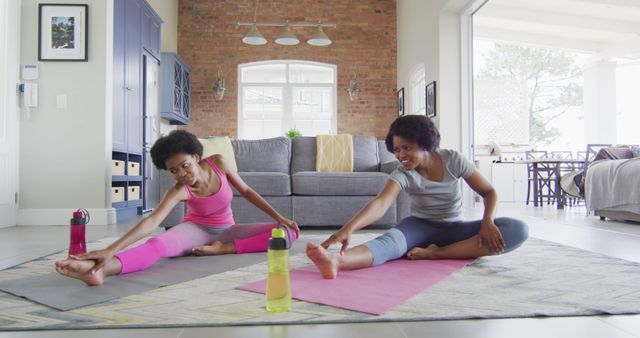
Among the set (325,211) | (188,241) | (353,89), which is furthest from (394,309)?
(353,89)

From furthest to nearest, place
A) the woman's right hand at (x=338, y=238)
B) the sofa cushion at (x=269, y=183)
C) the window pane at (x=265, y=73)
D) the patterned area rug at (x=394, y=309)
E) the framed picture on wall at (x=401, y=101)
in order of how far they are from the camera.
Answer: the window pane at (x=265, y=73) → the framed picture on wall at (x=401, y=101) → the sofa cushion at (x=269, y=183) → the woman's right hand at (x=338, y=238) → the patterned area rug at (x=394, y=309)

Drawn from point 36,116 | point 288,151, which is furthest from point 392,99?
point 36,116

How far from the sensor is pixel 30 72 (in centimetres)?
434

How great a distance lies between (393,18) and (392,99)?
1470mm

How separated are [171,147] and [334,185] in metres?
2.14

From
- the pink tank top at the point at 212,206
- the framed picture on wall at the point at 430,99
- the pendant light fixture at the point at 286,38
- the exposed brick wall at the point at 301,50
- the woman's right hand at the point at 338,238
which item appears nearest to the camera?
the woman's right hand at the point at 338,238

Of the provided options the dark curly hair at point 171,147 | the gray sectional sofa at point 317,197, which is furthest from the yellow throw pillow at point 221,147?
the dark curly hair at point 171,147

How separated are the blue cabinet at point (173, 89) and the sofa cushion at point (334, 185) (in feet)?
12.1

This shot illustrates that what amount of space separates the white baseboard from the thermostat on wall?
3.89ft

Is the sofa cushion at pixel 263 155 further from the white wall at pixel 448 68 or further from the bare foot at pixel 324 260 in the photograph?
the bare foot at pixel 324 260

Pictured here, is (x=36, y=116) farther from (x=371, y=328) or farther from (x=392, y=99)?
(x=392, y=99)

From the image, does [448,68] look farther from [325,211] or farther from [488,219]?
[488,219]

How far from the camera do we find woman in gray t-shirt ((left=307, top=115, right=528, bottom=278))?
1880 mm

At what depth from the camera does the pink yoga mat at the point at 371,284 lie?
1.45 meters
